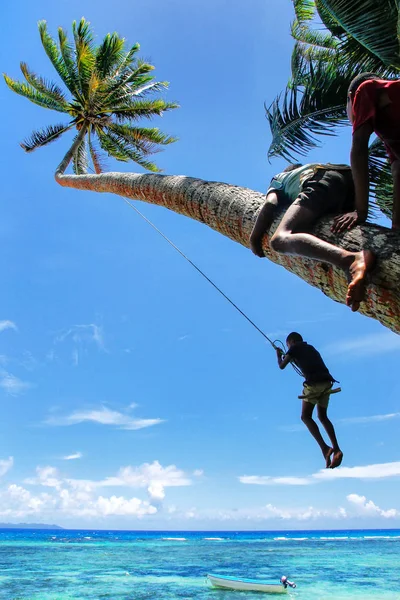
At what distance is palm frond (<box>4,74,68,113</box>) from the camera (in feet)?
42.9

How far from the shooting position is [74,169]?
14188 mm

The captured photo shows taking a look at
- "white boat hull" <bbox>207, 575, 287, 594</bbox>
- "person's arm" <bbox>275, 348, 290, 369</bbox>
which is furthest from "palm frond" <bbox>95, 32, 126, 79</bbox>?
"white boat hull" <bbox>207, 575, 287, 594</bbox>

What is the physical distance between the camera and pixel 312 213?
240 centimetres

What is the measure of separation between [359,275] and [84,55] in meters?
12.3

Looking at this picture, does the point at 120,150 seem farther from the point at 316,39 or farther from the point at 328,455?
the point at 328,455

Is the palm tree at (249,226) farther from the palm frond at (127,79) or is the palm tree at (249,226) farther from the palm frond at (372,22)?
the palm frond at (127,79)

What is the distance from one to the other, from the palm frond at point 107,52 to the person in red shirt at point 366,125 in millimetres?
12053

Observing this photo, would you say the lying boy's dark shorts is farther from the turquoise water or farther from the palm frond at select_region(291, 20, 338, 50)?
the turquoise water

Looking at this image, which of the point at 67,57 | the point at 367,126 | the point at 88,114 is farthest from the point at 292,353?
the point at 67,57

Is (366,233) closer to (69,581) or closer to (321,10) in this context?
(321,10)

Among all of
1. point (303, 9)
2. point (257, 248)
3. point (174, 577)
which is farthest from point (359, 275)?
point (174, 577)

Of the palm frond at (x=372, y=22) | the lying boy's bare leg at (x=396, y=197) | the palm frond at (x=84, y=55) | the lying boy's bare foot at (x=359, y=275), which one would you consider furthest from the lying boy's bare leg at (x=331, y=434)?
the palm frond at (x=84, y=55)

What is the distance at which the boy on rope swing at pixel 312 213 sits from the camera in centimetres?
192

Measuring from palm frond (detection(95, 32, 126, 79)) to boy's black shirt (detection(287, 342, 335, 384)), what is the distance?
11605mm
